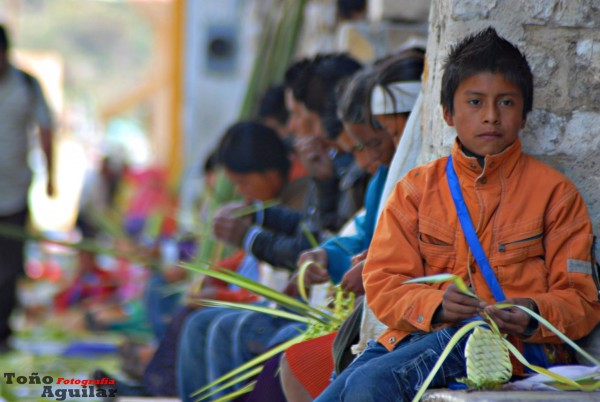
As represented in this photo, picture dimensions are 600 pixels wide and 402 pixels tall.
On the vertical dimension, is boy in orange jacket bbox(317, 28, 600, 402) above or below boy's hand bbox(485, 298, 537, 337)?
above

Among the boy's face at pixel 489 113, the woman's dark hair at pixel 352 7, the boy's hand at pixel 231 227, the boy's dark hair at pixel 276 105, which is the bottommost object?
the boy's face at pixel 489 113

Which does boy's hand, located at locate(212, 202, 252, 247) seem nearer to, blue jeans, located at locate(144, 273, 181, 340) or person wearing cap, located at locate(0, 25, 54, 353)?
blue jeans, located at locate(144, 273, 181, 340)

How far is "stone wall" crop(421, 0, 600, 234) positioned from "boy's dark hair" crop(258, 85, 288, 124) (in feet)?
9.29

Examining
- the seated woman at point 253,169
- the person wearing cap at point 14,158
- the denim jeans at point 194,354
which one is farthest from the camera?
the person wearing cap at point 14,158

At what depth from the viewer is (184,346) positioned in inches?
156

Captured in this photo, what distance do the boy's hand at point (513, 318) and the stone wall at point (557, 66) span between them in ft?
1.85

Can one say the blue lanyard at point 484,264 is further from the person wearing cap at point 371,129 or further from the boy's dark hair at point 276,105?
the boy's dark hair at point 276,105

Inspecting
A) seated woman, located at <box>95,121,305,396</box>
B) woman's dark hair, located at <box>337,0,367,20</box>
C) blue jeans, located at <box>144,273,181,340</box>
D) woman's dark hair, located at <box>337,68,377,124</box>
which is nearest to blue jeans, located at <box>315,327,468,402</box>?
woman's dark hair, located at <box>337,68,377,124</box>

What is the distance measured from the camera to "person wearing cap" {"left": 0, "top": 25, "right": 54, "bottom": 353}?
22.6 feet

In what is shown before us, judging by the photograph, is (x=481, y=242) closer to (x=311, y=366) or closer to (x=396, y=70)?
(x=311, y=366)

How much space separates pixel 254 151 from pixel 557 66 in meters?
1.95

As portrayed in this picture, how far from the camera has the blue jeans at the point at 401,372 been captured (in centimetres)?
248

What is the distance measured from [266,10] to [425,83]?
705cm

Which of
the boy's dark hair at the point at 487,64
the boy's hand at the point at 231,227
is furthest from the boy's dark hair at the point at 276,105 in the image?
the boy's dark hair at the point at 487,64
